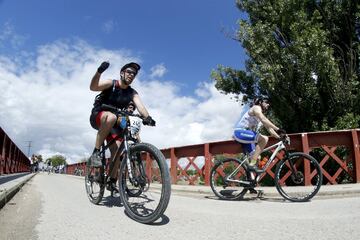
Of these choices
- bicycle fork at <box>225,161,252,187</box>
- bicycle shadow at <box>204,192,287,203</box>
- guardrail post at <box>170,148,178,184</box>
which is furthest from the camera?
guardrail post at <box>170,148,178,184</box>

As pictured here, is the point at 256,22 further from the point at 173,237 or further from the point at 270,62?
the point at 173,237

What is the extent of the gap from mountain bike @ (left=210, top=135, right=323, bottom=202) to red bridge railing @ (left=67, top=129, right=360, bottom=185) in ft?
2.37

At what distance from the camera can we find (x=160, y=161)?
148 inches

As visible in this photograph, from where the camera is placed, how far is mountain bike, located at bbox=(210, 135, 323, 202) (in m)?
6.40

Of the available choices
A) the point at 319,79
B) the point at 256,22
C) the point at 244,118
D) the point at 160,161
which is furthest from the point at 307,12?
the point at 160,161

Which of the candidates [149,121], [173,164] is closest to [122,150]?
[149,121]

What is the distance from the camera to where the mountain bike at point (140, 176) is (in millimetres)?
3676

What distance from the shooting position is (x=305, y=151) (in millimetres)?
9633

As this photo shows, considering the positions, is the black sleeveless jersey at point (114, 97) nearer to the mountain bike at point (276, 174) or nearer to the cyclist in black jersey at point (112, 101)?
the cyclist in black jersey at point (112, 101)

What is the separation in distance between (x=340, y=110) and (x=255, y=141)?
11.4 meters

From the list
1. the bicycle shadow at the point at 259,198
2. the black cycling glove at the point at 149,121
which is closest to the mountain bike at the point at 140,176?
the black cycling glove at the point at 149,121

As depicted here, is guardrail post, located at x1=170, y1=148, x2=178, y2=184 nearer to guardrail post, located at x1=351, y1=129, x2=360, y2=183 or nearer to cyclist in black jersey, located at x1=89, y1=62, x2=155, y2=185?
guardrail post, located at x1=351, y1=129, x2=360, y2=183

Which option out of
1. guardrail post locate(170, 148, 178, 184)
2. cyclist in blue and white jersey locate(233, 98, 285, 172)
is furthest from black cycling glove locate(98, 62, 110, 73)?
guardrail post locate(170, 148, 178, 184)

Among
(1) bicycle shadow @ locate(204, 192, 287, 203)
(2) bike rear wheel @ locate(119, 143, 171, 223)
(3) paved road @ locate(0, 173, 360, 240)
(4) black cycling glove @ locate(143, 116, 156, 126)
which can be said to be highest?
(4) black cycling glove @ locate(143, 116, 156, 126)
